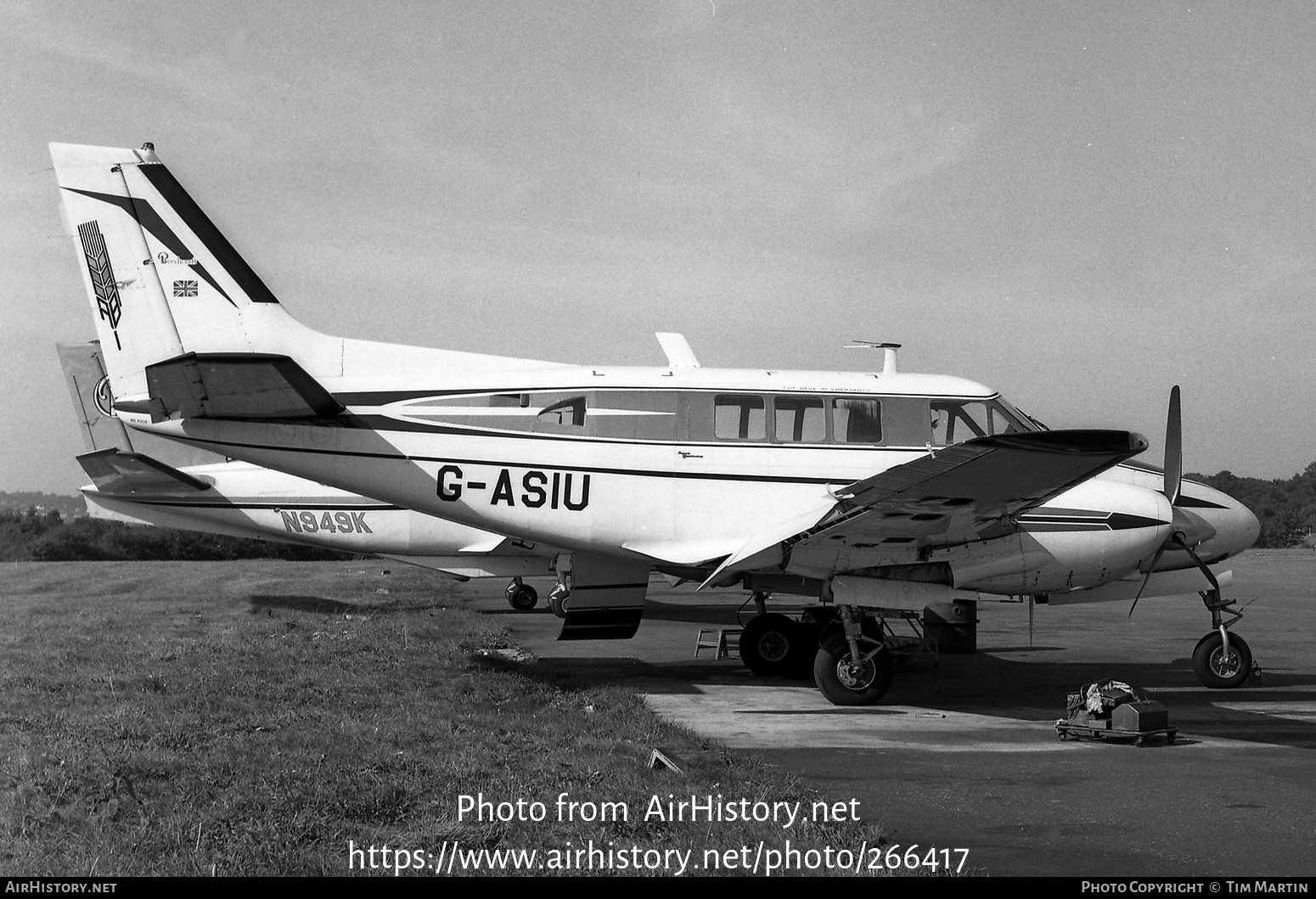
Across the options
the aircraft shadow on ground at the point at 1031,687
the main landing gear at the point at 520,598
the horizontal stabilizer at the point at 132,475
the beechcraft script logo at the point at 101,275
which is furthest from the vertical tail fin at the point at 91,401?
the aircraft shadow on ground at the point at 1031,687

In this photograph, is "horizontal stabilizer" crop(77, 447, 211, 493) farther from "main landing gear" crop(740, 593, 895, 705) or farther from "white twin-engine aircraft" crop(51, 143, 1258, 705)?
"main landing gear" crop(740, 593, 895, 705)

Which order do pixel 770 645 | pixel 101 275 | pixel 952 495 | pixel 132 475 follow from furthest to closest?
pixel 132 475 → pixel 770 645 → pixel 101 275 → pixel 952 495

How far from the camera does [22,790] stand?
Result: 20.8ft

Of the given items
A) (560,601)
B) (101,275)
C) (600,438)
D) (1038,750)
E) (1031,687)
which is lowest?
(560,601)

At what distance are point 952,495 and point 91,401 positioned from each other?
22703 millimetres

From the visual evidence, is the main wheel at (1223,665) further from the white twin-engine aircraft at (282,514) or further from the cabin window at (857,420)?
the white twin-engine aircraft at (282,514)

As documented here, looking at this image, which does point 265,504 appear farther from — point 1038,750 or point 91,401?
point 1038,750

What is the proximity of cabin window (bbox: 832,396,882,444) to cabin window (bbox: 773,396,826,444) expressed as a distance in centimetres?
19

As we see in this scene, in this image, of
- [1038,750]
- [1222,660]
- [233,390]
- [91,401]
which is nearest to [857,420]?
[1038,750]

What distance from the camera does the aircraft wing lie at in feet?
28.9

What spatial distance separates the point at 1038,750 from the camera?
9219 mm

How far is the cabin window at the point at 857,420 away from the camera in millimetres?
→ 12594

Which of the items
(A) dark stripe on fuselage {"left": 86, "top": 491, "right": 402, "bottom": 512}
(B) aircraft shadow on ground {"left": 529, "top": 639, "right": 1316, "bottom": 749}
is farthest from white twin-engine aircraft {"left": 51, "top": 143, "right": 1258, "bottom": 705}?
(A) dark stripe on fuselage {"left": 86, "top": 491, "right": 402, "bottom": 512}
